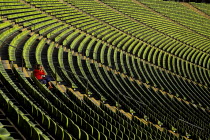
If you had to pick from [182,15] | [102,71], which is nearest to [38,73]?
[102,71]

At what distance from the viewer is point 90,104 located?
1354 centimetres

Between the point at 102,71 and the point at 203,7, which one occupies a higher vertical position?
the point at 102,71

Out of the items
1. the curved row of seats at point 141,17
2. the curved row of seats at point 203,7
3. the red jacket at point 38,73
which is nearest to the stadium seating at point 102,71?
the curved row of seats at point 141,17

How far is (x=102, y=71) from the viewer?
20.4 metres

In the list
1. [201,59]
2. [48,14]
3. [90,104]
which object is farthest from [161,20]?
[90,104]

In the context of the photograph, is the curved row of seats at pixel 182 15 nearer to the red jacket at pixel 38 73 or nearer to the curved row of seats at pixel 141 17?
the curved row of seats at pixel 141 17

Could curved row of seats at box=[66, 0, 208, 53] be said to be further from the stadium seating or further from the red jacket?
the red jacket

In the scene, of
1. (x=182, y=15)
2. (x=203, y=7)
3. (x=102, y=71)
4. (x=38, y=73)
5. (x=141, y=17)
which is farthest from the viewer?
(x=203, y=7)

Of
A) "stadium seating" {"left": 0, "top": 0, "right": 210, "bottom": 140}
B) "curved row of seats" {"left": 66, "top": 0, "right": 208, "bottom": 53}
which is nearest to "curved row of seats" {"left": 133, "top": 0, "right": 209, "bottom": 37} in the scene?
"stadium seating" {"left": 0, "top": 0, "right": 210, "bottom": 140}

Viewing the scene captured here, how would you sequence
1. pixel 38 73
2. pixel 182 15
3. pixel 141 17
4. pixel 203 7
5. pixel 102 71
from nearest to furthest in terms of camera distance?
pixel 38 73 → pixel 102 71 → pixel 141 17 → pixel 182 15 → pixel 203 7

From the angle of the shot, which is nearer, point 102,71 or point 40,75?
point 40,75

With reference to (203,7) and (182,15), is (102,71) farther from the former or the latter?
(203,7)

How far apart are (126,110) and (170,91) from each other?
7.50 m

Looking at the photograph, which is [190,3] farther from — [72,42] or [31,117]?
[31,117]
